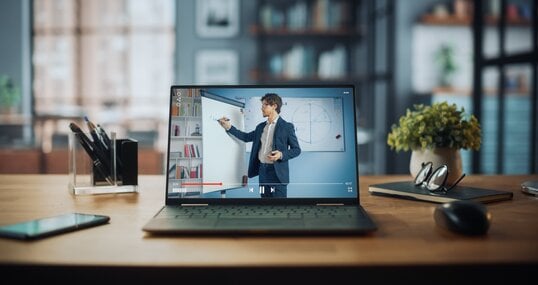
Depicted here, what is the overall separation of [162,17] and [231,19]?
1053 mm

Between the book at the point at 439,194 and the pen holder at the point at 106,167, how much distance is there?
57 cm

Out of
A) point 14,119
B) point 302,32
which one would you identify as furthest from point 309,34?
point 14,119

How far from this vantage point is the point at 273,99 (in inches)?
Result: 44.5

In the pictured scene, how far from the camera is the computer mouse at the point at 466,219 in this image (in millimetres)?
861

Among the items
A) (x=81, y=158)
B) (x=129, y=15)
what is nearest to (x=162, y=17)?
(x=129, y=15)

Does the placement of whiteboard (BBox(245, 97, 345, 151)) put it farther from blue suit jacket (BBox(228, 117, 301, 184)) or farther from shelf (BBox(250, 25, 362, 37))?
shelf (BBox(250, 25, 362, 37))

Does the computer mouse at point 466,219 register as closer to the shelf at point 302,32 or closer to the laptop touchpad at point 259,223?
the laptop touchpad at point 259,223

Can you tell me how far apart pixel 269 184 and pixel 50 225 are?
0.41m

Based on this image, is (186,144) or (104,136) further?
(104,136)

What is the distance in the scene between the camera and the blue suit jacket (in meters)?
1.09

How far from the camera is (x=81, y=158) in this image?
1351 mm

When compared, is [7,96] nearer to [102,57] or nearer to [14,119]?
[14,119]

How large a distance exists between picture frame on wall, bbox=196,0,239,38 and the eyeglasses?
5051 mm

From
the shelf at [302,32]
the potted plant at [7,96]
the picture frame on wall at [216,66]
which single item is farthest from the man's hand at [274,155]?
the potted plant at [7,96]
